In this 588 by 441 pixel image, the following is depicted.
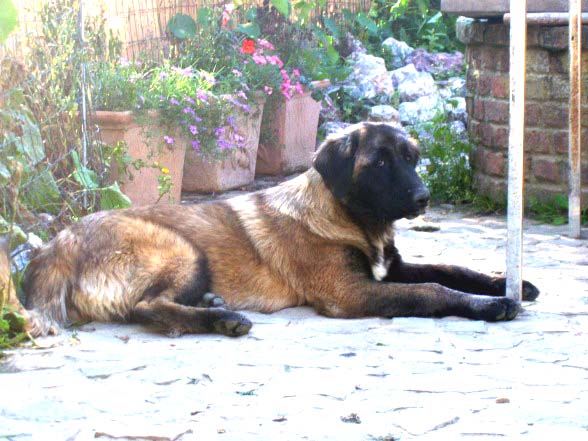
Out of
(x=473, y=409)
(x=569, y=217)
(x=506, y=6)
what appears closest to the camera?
(x=473, y=409)

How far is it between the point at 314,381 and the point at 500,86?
13.8 feet

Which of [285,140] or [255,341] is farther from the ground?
[285,140]

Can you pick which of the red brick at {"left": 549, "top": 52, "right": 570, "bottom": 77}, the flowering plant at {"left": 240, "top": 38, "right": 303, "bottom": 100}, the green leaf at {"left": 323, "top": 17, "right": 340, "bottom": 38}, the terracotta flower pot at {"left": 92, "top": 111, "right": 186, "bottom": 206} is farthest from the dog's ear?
the green leaf at {"left": 323, "top": 17, "right": 340, "bottom": 38}

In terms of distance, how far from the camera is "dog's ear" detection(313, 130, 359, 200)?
186 inches

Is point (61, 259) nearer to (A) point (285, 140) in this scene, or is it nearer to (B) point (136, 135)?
(B) point (136, 135)

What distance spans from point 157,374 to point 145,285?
0.86 m

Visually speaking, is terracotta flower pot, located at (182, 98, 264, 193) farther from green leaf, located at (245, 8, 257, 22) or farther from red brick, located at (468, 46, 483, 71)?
red brick, located at (468, 46, 483, 71)

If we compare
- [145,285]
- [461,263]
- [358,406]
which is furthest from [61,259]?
[461,263]

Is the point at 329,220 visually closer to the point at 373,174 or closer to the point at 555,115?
the point at 373,174

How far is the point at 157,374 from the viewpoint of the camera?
11.9ft

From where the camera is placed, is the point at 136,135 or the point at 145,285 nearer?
the point at 145,285

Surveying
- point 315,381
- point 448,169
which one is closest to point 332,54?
point 448,169

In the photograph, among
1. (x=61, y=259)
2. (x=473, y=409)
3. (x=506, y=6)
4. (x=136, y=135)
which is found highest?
(x=506, y=6)

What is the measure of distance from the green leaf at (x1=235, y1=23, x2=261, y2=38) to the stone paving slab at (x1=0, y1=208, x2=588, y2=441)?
4376 millimetres
